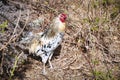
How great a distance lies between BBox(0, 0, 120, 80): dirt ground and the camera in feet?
14.1

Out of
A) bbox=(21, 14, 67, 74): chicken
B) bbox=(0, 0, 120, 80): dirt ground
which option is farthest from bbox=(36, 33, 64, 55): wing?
bbox=(0, 0, 120, 80): dirt ground

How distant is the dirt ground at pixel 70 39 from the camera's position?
14.1 feet

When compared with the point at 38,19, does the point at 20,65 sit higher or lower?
lower

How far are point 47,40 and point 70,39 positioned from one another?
2.37 ft

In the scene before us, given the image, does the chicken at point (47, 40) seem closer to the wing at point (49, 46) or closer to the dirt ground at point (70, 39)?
the wing at point (49, 46)

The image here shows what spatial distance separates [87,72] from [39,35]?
0.89m

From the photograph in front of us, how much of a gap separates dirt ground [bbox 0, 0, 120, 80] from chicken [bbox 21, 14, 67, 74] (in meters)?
0.16

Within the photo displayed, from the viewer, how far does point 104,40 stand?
5078 millimetres

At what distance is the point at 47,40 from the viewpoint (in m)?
4.40

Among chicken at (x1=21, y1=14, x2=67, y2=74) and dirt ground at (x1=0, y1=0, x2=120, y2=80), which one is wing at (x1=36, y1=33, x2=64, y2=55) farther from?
dirt ground at (x1=0, y1=0, x2=120, y2=80)

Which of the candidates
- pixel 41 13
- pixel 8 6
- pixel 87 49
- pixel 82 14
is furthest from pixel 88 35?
pixel 8 6

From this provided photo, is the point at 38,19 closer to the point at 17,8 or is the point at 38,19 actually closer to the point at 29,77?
the point at 17,8

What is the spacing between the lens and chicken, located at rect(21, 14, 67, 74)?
4395 millimetres

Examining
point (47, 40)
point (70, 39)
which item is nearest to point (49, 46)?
point (47, 40)
